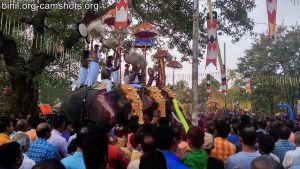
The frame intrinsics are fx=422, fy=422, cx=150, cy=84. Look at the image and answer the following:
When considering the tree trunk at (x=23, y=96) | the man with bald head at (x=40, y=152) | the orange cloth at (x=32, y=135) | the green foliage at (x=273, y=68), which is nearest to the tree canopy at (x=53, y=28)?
the tree trunk at (x=23, y=96)

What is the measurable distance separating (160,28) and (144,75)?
3.19 meters

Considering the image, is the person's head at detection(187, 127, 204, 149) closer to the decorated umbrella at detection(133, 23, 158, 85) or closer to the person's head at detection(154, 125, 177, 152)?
the person's head at detection(154, 125, 177, 152)

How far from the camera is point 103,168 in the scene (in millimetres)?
3307

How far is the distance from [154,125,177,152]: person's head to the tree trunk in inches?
395

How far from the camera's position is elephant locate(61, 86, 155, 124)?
9.81 m

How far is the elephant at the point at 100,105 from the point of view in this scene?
9812 mm

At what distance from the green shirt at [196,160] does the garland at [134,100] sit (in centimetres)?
583

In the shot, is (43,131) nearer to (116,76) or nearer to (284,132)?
(284,132)

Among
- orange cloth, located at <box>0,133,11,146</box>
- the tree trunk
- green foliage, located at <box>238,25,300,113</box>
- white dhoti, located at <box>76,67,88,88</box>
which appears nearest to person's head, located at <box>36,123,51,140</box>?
orange cloth, located at <box>0,133,11,146</box>

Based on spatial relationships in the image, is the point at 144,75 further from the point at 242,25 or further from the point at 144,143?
the point at 144,143

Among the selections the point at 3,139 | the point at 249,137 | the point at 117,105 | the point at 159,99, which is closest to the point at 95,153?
the point at 249,137

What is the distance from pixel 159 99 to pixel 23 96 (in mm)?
4965

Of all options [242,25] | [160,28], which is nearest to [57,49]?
[160,28]

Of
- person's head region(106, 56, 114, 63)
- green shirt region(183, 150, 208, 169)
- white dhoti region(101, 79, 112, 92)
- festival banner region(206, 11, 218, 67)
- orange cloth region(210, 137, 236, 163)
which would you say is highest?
festival banner region(206, 11, 218, 67)
